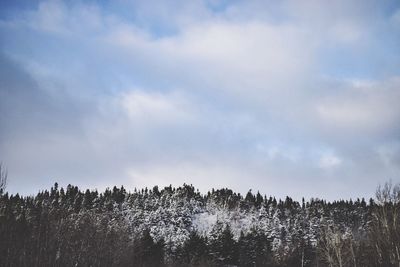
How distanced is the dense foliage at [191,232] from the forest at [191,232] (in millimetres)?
162

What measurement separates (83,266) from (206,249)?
138ft

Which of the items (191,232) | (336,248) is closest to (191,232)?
(191,232)

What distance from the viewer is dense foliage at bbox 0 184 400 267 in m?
44.6

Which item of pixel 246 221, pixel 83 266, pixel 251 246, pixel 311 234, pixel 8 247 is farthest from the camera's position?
pixel 246 221

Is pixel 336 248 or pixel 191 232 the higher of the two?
pixel 191 232

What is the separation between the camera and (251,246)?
9175 cm

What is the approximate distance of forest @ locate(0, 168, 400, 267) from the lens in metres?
44.6

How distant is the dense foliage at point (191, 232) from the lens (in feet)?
146

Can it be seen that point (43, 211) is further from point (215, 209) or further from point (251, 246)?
point (215, 209)

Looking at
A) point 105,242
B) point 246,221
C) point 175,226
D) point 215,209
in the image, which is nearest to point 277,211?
point 246,221

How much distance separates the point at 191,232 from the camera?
4456 inches

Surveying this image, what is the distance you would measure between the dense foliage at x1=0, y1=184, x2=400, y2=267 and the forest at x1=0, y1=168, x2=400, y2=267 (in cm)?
16

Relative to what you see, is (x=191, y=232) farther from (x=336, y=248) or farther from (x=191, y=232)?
(x=336, y=248)

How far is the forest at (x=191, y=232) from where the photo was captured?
4456cm
